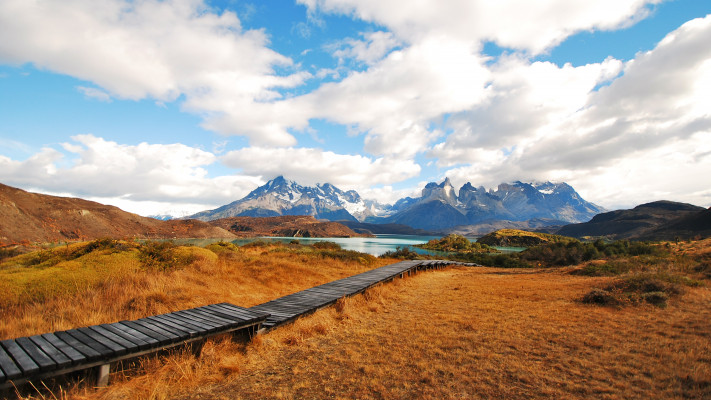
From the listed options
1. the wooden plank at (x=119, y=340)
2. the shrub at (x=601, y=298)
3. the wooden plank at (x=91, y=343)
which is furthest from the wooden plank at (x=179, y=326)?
the shrub at (x=601, y=298)

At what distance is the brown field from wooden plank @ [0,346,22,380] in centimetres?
63

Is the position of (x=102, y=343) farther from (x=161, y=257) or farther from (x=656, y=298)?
(x=656, y=298)

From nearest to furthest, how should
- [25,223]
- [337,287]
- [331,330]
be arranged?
[331,330] < [337,287] < [25,223]

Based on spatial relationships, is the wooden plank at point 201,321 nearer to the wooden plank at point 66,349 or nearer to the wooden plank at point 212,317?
the wooden plank at point 212,317

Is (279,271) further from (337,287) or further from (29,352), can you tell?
(29,352)

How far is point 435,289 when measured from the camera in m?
14.1

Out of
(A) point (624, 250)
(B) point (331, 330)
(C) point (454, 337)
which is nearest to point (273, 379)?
(B) point (331, 330)

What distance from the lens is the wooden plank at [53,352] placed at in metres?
3.59

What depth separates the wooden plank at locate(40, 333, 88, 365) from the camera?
3.70 meters

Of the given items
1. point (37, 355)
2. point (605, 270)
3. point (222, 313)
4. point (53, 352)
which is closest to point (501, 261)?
point (605, 270)

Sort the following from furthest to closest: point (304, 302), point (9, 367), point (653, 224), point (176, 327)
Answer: point (653, 224), point (304, 302), point (176, 327), point (9, 367)

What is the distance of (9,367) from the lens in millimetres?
3357

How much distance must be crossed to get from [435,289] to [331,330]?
829 cm

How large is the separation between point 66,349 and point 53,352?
0.41ft
